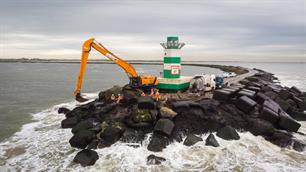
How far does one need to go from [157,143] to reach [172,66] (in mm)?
9185

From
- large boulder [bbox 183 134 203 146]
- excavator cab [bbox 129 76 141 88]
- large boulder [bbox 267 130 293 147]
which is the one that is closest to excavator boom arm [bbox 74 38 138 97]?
excavator cab [bbox 129 76 141 88]

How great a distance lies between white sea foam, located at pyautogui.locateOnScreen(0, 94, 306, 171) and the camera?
966cm

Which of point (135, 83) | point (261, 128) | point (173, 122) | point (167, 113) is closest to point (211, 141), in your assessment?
point (173, 122)

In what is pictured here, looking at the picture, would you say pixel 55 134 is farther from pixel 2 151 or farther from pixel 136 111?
pixel 136 111

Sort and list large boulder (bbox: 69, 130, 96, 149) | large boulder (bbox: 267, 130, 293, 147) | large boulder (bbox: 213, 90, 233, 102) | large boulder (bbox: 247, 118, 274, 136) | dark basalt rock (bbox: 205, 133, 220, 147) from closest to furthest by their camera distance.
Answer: dark basalt rock (bbox: 205, 133, 220, 147) < large boulder (bbox: 69, 130, 96, 149) < large boulder (bbox: 267, 130, 293, 147) < large boulder (bbox: 247, 118, 274, 136) < large boulder (bbox: 213, 90, 233, 102)

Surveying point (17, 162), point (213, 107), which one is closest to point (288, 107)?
point (213, 107)

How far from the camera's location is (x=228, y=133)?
12.1m

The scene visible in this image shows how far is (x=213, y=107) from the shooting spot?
14016 mm

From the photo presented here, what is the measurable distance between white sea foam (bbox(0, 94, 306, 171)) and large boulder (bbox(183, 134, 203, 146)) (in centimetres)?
21

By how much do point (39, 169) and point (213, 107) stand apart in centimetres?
967

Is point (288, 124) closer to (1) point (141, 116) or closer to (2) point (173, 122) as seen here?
(2) point (173, 122)

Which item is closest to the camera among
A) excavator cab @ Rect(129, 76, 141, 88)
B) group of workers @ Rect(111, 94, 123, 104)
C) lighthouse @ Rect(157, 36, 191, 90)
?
group of workers @ Rect(111, 94, 123, 104)

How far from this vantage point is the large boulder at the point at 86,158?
32.1 ft

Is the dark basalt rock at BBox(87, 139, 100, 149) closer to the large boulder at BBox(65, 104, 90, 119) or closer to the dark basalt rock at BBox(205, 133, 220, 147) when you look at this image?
the large boulder at BBox(65, 104, 90, 119)
